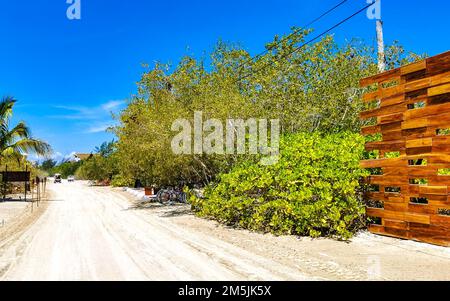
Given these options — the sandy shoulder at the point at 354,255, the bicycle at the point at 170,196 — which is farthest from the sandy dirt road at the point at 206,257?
the bicycle at the point at 170,196

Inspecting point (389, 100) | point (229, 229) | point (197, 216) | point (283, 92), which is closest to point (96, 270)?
point (229, 229)

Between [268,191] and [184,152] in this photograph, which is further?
[184,152]

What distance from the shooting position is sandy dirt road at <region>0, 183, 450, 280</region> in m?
6.12

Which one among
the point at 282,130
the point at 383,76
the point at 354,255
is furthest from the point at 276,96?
the point at 354,255

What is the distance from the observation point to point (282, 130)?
14508 mm

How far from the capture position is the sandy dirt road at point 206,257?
20.1ft

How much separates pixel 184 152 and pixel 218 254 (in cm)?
805

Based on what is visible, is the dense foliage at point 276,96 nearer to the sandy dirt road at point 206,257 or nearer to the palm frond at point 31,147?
the sandy dirt road at point 206,257

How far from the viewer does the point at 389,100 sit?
9352mm

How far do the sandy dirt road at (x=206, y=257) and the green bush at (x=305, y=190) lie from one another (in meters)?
0.54

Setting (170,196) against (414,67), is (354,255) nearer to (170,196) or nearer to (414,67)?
(414,67)

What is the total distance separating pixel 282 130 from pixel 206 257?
798 centimetres

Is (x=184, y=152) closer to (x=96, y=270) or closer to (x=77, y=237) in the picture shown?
(x=77, y=237)
